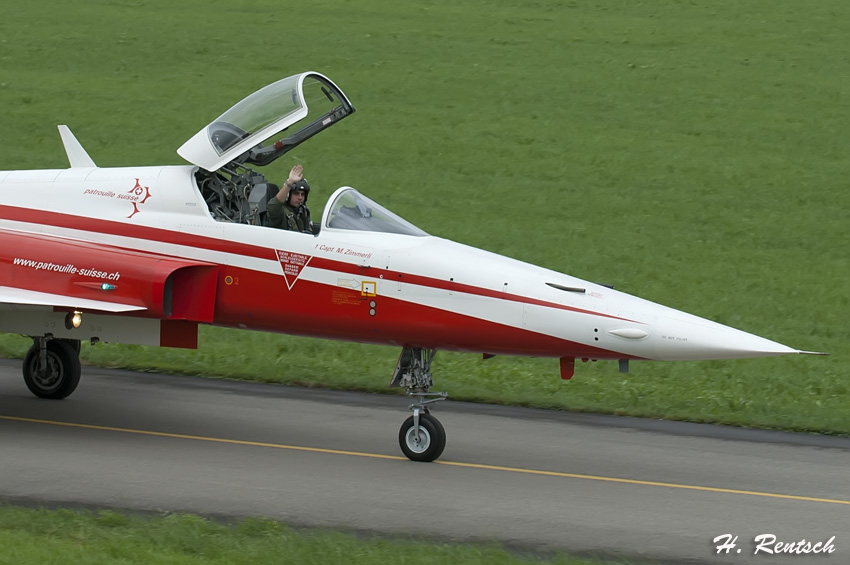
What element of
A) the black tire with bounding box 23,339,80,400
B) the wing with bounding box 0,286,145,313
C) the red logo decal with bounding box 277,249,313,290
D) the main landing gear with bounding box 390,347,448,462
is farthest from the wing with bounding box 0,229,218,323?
the main landing gear with bounding box 390,347,448,462

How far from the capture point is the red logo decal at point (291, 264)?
12.5 m

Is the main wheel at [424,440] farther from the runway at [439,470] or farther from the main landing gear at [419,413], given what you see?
the runway at [439,470]

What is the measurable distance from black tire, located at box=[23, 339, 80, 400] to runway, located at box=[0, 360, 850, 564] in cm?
19

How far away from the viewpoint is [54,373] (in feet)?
48.5

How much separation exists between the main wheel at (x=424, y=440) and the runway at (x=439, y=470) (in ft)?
0.44

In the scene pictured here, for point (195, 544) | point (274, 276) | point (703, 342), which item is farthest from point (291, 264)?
point (703, 342)

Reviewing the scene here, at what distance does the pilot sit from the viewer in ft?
41.8

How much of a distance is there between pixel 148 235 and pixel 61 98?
19.1 meters

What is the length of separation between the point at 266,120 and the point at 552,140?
16.2m

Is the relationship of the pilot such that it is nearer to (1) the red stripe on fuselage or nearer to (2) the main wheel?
(1) the red stripe on fuselage

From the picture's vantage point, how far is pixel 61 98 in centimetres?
3070

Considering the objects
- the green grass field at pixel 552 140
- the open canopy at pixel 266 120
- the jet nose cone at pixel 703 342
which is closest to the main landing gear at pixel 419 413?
the jet nose cone at pixel 703 342

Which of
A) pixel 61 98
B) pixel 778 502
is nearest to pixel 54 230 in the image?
pixel 778 502

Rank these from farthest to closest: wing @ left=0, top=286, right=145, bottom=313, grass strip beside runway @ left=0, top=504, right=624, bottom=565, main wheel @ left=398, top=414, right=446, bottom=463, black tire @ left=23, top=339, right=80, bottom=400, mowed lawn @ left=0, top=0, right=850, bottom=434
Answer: mowed lawn @ left=0, top=0, right=850, bottom=434, black tire @ left=23, top=339, right=80, bottom=400, wing @ left=0, top=286, right=145, bottom=313, main wheel @ left=398, top=414, right=446, bottom=463, grass strip beside runway @ left=0, top=504, right=624, bottom=565
